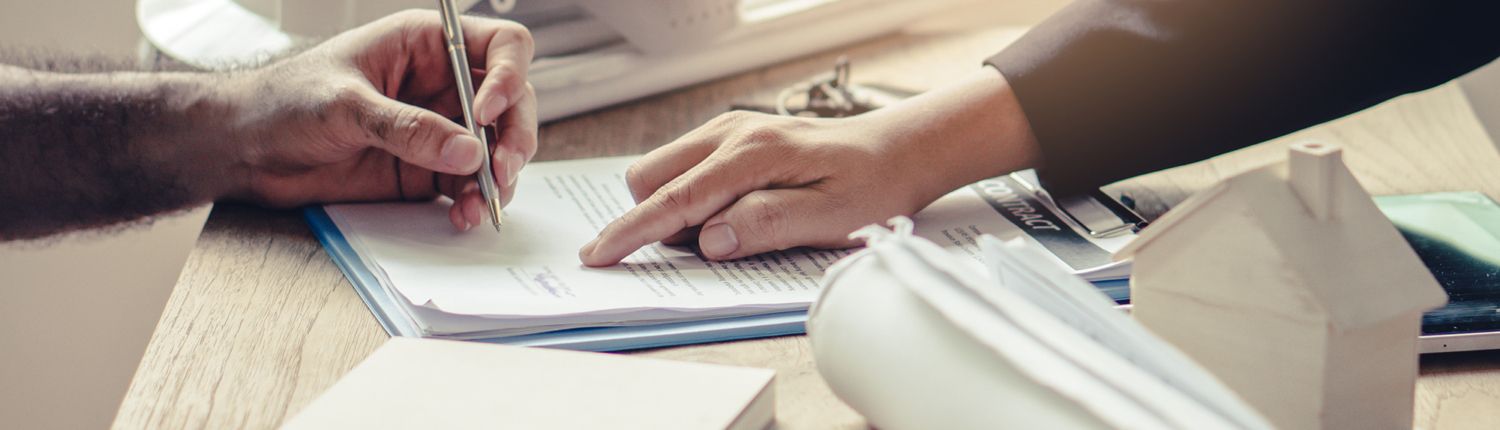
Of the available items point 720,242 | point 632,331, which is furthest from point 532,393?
point 720,242

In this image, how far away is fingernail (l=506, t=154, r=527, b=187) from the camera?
0.61m

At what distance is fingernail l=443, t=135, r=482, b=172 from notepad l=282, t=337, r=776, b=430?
0.72ft

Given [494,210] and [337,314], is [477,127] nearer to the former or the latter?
[494,210]

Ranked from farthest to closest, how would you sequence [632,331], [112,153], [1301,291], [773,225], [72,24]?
[72,24] → [112,153] → [773,225] → [632,331] → [1301,291]

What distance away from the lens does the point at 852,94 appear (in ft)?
3.02

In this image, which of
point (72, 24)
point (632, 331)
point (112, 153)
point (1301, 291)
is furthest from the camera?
point (72, 24)

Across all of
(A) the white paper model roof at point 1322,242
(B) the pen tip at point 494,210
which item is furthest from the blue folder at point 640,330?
(A) the white paper model roof at point 1322,242

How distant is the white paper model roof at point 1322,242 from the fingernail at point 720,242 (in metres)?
0.31

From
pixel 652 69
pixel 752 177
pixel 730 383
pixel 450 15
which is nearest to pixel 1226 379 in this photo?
pixel 730 383

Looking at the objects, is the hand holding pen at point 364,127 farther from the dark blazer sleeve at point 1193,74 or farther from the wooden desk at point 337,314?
the dark blazer sleeve at point 1193,74

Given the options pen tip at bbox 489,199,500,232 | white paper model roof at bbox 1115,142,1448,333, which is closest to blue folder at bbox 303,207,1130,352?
pen tip at bbox 489,199,500,232

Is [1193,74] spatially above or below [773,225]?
above

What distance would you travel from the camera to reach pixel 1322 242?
260 millimetres

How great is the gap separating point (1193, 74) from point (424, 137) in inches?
20.9
